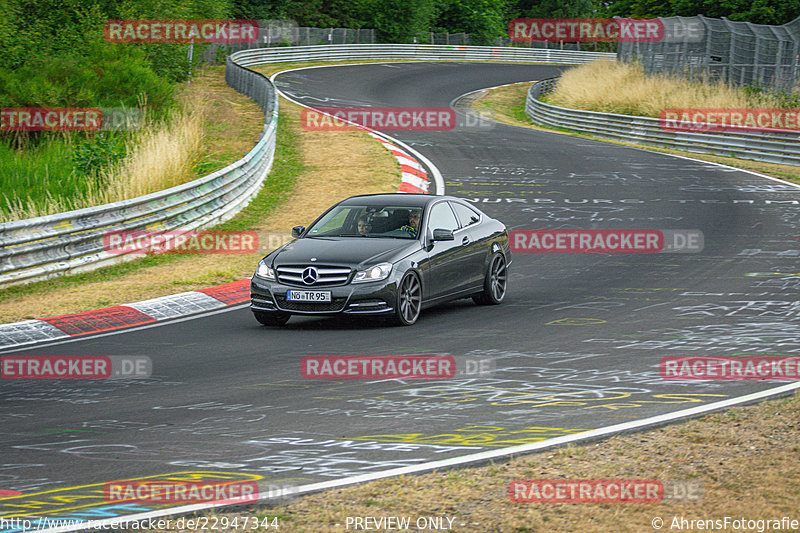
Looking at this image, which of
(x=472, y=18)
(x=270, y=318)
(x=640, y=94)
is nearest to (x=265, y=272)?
(x=270, y=318)

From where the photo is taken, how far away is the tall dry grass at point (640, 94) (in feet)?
121

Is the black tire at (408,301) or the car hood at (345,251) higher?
the car hood at (345,251)

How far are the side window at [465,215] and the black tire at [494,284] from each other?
1.85ft

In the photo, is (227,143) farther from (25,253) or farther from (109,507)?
(109,507)

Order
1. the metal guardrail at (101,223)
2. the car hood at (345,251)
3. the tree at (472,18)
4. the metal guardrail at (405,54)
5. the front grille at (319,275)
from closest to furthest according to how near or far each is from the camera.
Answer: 1. the front grille at (319,275)
2. the car hood at (345,251)
3. the metal guardrail at (101,223)
4. the metal guardrail at (405,54)
5. the tree at (472,18)

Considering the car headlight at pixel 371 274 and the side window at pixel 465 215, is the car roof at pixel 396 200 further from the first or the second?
the car headlight at pixel 371 274

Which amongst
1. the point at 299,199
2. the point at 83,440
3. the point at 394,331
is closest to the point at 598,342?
the point at 394,331

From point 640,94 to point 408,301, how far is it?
30.2m

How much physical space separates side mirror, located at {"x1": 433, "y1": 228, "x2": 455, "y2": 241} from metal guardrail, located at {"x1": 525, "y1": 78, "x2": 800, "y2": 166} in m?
20.1

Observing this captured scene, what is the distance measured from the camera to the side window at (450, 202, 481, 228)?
13062 millimetres

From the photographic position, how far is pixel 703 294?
13227 mm

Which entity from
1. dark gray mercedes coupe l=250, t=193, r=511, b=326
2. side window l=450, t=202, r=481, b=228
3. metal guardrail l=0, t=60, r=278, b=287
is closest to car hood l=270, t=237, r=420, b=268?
dark gray mercedes coupe l=250, t=193, r=511, b=326

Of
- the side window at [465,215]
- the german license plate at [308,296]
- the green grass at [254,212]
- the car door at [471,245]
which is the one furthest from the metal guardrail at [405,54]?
the german license plate at [308,296]

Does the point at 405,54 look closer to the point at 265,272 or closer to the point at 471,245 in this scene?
the point at 471,245
